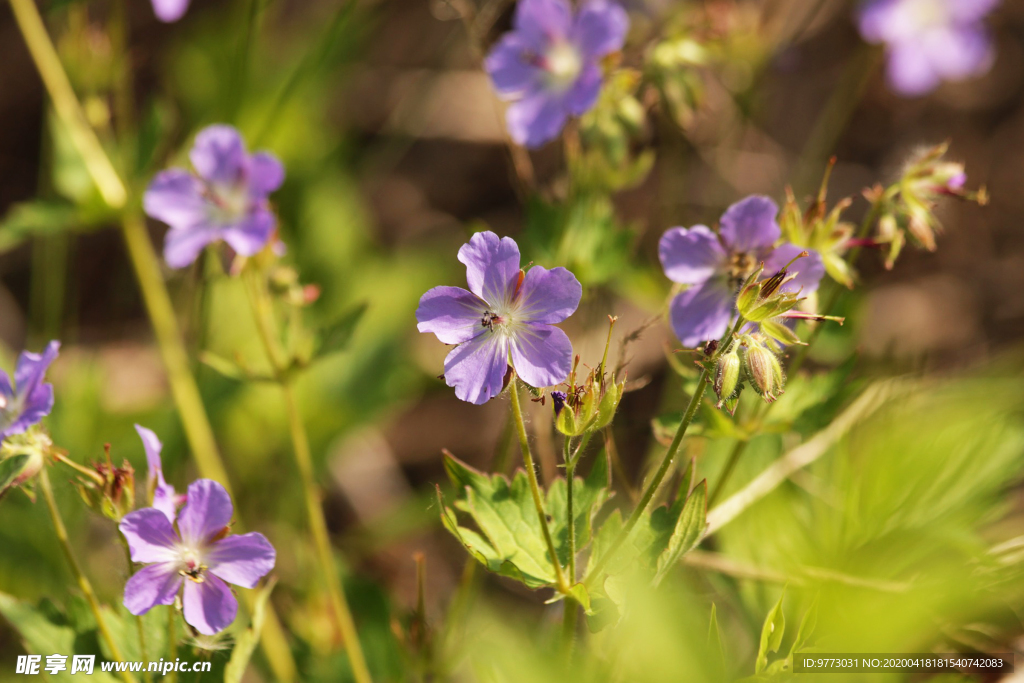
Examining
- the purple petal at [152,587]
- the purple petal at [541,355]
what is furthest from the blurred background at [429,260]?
the purple petal at [541,355]

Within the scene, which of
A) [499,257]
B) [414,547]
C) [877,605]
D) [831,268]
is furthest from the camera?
[414,547]

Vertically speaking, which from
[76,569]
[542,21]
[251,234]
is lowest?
[76,569]

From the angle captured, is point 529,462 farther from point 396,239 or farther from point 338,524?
point 396,239

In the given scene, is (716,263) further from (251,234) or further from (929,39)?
(929,39)

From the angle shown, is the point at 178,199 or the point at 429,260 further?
the point at 429,260

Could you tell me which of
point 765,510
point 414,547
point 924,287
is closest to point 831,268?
point 765,510

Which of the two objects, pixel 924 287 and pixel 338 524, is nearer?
pixel 338 524

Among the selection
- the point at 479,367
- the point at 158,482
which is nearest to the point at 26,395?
the point at 158,482

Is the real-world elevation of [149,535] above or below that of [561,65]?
below
